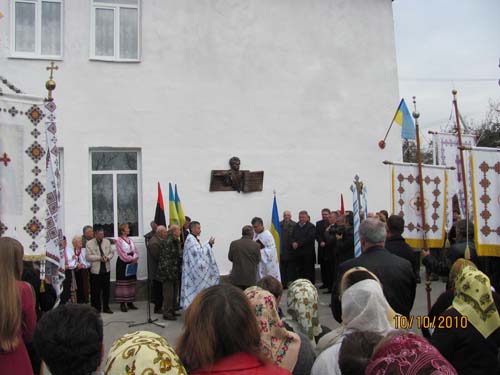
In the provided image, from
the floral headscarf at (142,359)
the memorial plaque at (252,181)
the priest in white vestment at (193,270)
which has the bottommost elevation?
the priest in white vestment at (193,270)

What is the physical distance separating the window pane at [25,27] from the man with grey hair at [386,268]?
9421mm

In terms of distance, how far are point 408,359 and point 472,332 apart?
6.55ft

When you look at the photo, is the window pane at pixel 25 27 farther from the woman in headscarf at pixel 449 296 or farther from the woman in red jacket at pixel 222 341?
the woman in red jacket at pixel 222 341

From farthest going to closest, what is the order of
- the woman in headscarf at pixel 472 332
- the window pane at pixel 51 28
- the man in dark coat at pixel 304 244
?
1. the man in dark coat at pixel 304 244
2. the window pane at pixel 51 28
3. the woman in headscarf at pixel 472 332

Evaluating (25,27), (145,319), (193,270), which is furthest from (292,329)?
(25,27)

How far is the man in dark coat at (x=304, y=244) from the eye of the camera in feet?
38.5

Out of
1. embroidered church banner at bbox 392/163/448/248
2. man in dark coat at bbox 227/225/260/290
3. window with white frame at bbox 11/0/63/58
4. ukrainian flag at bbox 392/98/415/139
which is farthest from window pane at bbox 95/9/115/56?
embroidered church banner at bbox 392/163/448/248

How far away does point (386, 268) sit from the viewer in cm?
437

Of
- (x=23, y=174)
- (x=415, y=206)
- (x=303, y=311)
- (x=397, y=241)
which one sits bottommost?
(x=303, y=311)

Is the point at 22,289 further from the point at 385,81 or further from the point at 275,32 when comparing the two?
the point at 385,81

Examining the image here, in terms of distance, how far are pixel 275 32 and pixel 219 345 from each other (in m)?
11.5

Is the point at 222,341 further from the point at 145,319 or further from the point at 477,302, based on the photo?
the point at 145,319

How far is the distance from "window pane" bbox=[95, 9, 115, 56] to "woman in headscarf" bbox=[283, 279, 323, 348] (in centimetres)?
946

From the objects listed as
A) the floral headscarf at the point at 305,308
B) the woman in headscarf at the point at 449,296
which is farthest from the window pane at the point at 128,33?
the woman in headscarf at the point at 449,296
